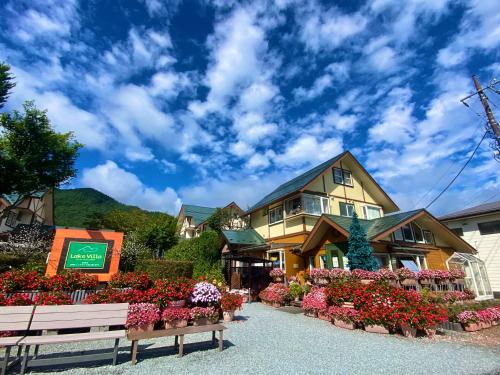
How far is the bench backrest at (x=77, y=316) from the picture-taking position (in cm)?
514

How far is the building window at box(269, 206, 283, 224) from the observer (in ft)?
73.4

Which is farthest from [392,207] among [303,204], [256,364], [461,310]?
[256,364]

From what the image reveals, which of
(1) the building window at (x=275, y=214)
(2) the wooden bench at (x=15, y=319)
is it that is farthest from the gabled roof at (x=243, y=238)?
(2) the wooden bench at (x=15, y=319)

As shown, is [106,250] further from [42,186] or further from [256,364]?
[256,364]

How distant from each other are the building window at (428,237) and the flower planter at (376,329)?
12.9m

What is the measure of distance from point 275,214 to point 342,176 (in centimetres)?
697

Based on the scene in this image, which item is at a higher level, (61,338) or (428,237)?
(428,237)

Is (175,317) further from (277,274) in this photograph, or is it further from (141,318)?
(277,274)

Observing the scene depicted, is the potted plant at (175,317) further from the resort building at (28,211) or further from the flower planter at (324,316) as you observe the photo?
the resort building at (28,211)

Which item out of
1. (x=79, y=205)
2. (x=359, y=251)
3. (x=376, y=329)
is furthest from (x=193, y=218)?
(x=376, y=329)

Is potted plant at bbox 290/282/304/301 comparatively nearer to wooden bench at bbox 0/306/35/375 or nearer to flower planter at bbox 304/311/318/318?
flower planter at bbox 304/311/318/318

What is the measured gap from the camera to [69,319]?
17.5 ft

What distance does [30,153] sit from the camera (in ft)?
60.6

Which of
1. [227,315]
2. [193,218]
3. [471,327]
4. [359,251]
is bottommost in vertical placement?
[471,327]
